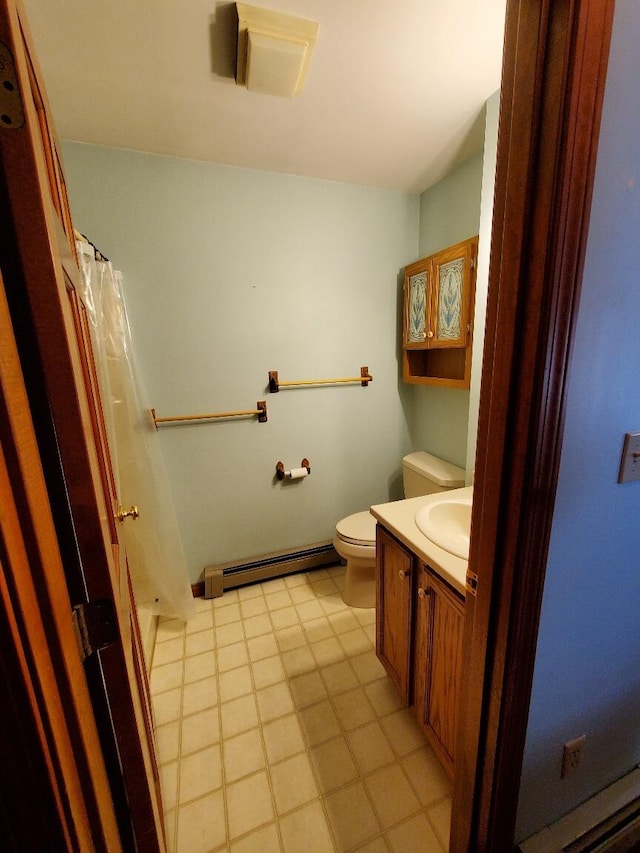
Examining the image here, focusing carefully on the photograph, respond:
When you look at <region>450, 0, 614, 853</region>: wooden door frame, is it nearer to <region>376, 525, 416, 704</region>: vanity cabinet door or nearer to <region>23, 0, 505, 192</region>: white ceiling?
<region>376, 525, 416, 704</region>: vanity cabinet door

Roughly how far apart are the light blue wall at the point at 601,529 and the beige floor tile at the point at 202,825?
89 centimetres

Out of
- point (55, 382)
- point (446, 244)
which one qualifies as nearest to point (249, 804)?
point (55, 382)

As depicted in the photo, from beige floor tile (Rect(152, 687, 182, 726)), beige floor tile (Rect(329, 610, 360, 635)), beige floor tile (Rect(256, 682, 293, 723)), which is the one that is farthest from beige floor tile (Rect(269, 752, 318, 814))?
beige floor tile (Rect(329, 610, 360, 635))

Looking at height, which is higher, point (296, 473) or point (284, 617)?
point (296, 473)

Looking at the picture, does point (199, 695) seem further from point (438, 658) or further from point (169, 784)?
point (438, 658)

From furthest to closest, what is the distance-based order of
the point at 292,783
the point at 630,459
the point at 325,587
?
the point at 325,587 < the point at 292,783 < the point at 630,459

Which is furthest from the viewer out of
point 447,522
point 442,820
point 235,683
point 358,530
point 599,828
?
point 358,530

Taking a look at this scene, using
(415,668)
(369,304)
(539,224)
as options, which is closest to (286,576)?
(415,668)

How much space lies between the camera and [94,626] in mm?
536

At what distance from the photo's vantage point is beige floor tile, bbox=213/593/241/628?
1940mm

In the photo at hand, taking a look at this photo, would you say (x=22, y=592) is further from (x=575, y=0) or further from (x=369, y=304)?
(x=369, y=304)

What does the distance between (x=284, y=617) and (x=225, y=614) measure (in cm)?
35

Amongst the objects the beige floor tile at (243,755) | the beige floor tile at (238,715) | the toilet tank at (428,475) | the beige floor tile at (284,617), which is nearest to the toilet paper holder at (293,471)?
the toilet tank at (428,475)

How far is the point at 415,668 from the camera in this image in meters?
1.23
